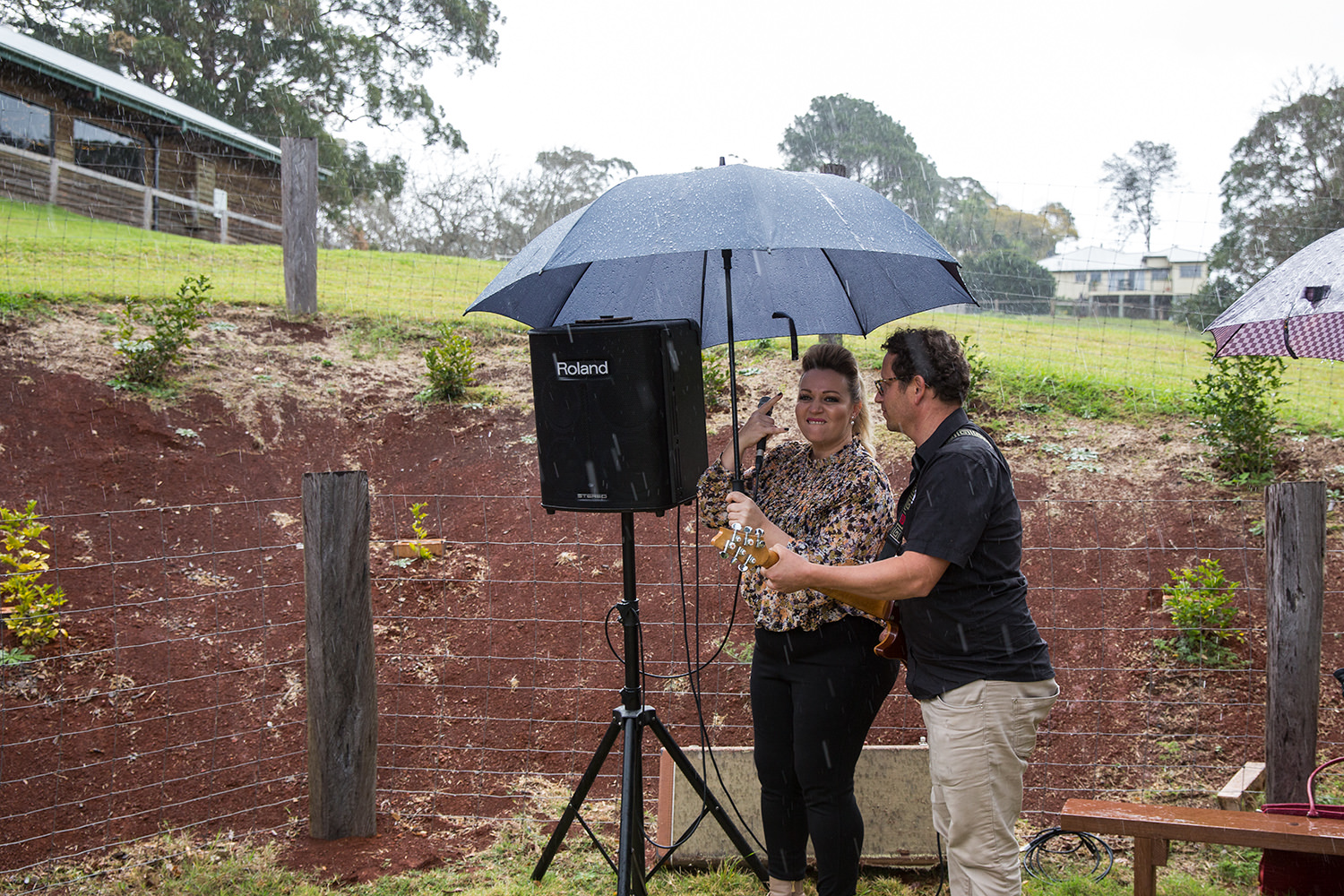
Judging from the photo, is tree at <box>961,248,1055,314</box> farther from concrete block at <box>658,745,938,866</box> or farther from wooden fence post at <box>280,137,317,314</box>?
concrete block at <box>658,745,938,866</box>

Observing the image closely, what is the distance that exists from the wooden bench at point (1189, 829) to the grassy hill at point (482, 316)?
4298 millimetres

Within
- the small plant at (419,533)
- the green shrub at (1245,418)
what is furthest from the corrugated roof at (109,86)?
the green shrub at (1245,418)

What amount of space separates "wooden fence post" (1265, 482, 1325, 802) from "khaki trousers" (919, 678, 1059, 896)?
172 cm

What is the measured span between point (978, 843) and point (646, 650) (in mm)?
2530

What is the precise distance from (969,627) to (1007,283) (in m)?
8.39

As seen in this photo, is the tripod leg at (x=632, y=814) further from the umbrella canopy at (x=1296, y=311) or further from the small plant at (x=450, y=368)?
the small plant at (x=450, y=368)

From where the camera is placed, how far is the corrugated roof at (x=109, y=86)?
13531 millimetres

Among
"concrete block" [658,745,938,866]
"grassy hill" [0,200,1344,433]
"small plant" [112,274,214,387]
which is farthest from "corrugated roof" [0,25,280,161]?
"concrete block" [658,745,938,866]

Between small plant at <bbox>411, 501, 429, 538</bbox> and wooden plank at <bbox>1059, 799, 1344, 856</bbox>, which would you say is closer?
wooden plank at <bbox>1059, 799, 1344, 856</bbox>

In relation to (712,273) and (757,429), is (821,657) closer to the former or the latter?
(757,429)

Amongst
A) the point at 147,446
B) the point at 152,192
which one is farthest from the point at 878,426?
the point at 152,192

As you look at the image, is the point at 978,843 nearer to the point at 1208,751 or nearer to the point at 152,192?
the point at 1208,751

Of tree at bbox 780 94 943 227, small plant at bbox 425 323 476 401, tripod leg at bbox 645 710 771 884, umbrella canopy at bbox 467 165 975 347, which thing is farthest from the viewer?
tree at bbox 780 94 943 227

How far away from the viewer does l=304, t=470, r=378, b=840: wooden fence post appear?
10.7ft
